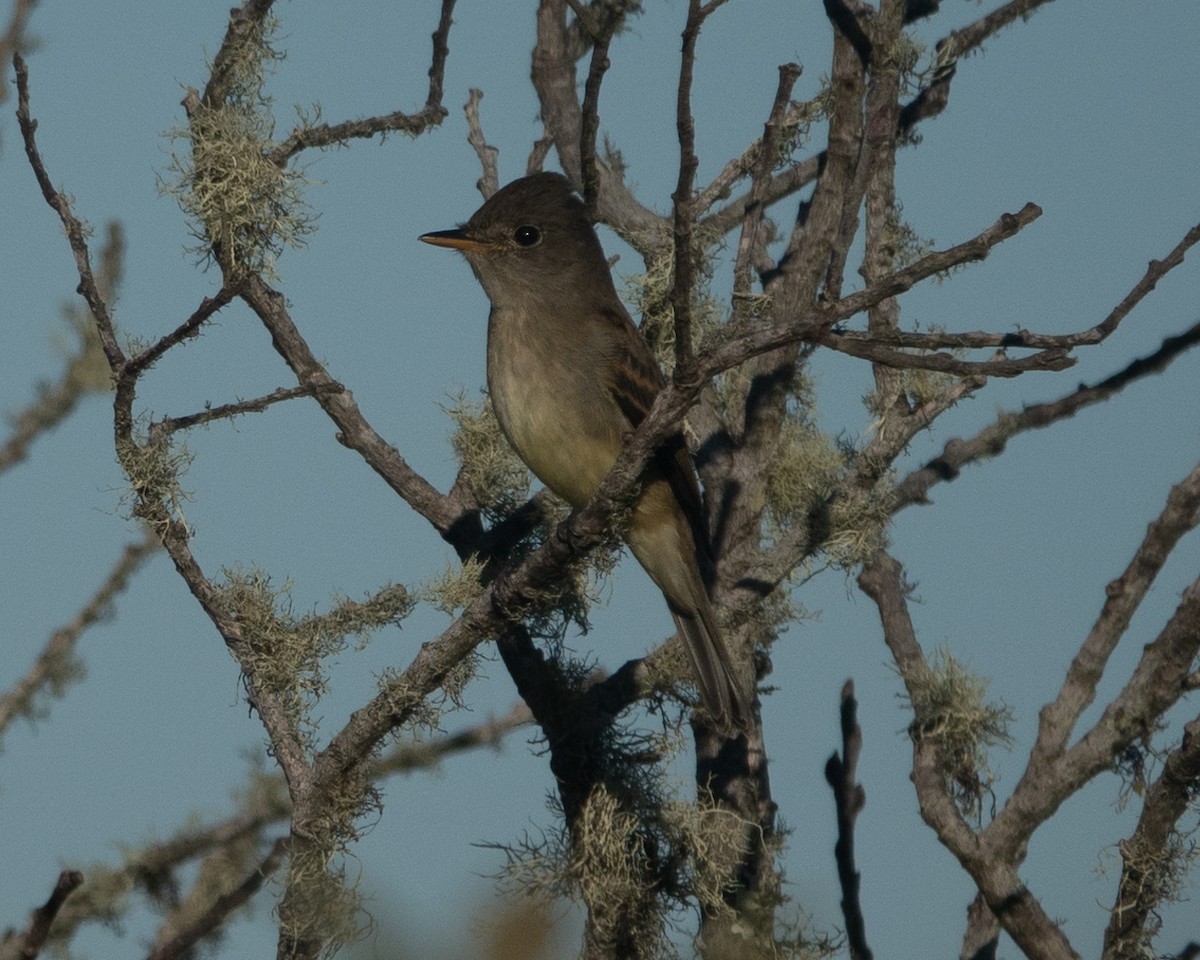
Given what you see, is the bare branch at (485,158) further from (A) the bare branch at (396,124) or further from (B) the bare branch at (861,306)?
(B) the bare branch at (861,306)

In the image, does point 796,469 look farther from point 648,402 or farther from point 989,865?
point 989,865

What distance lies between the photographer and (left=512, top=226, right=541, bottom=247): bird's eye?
5.93 metres

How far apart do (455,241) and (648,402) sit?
114 centimetres

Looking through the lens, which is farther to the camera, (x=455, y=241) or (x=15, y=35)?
(x=455, y=241)

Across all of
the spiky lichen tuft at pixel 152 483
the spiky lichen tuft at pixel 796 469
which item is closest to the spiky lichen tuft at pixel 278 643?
the spiky lichen tuft at pixel 152 483

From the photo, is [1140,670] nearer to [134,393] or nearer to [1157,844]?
[1157,844]

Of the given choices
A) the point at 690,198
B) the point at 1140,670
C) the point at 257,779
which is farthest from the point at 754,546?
the point at 690,198

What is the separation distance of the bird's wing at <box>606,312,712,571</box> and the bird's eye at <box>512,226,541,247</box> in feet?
1.57

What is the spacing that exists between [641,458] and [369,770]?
1.12 meters

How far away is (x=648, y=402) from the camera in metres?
5.30

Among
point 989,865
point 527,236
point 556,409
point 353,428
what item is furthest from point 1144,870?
point 527,236

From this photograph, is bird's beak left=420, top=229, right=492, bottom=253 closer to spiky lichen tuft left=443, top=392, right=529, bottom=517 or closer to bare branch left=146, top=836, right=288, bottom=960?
spiky lichen tuft left=443, top=392, right=529, bottom=517

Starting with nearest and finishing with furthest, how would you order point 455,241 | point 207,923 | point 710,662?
point 207,923
point 710,662
point 455,241

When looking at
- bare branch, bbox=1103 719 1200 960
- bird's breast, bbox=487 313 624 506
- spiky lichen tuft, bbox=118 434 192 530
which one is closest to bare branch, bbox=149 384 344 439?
spiky lichen tuft, bbox=118 434 192 530
